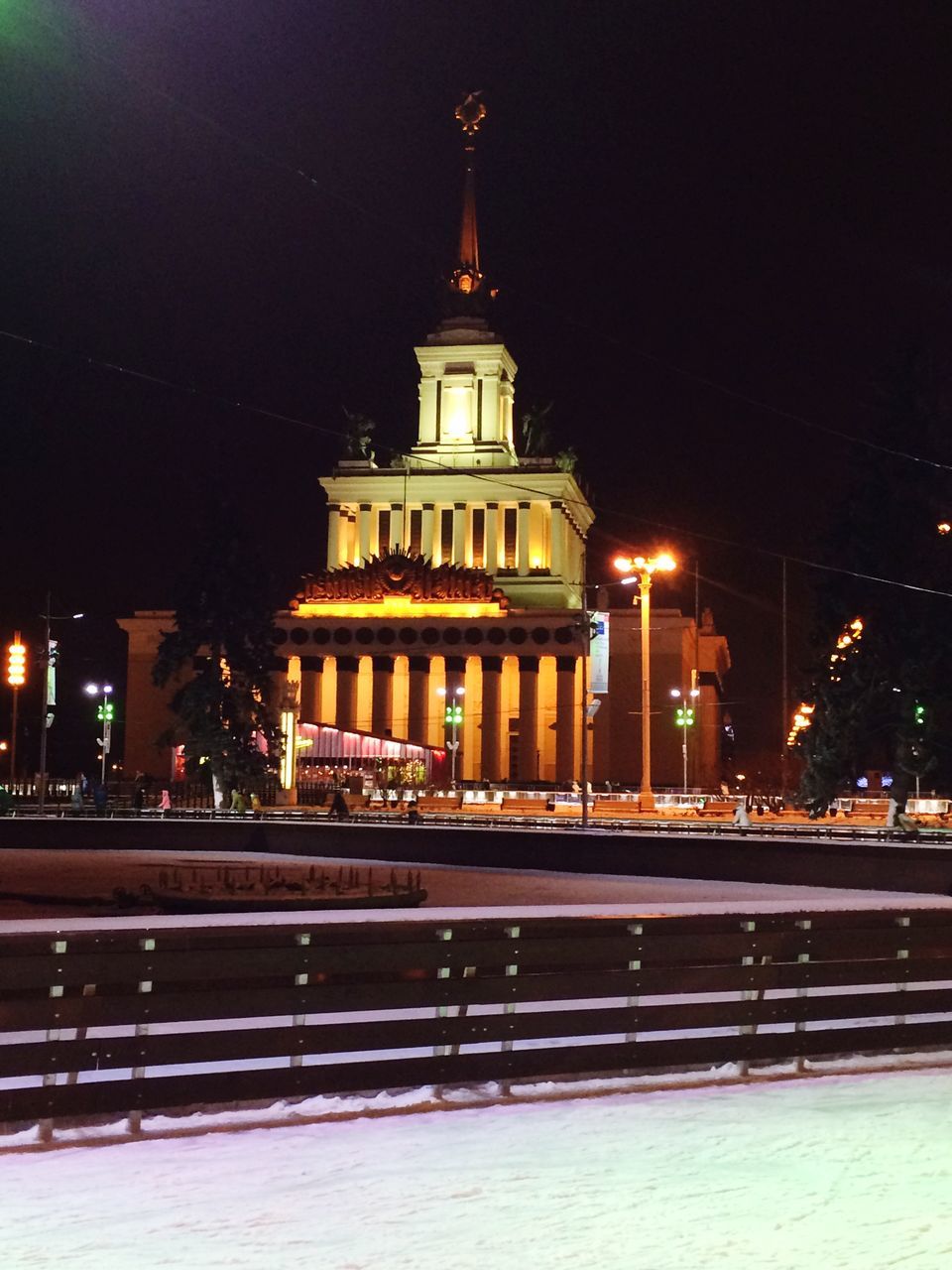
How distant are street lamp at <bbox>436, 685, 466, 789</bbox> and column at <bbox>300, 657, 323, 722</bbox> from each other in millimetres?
9906

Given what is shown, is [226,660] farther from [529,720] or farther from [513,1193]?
[513,1193]

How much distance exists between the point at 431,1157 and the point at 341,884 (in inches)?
869

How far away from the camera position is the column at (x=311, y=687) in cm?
11723

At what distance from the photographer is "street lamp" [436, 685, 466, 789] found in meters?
90.8

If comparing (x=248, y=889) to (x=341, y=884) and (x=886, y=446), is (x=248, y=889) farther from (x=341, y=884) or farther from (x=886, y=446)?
(x=886, y=446)

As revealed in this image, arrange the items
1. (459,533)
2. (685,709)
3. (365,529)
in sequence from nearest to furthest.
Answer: (685,709) → (459,533) → (365,529)

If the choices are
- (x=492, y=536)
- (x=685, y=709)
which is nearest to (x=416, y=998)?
(x=685, y=709)

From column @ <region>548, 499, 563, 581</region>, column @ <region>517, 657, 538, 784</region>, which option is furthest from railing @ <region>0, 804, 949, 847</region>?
column @ <region>548, 499, 563, 581</region>

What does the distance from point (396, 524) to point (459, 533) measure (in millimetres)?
5387

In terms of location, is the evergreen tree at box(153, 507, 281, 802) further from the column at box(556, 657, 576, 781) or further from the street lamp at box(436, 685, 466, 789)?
the column at box(556, 657, 576, 781)

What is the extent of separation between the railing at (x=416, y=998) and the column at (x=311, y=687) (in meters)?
105

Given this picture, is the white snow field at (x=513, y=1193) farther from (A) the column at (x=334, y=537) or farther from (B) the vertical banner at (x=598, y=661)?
(A) the column at (x=334, y=537)

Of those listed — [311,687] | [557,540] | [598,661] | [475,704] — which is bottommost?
[598,661]

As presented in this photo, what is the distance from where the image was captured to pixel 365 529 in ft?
429
